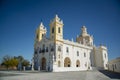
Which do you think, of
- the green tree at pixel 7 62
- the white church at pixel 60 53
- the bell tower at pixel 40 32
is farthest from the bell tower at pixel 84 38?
the green tree at pixel 7 62

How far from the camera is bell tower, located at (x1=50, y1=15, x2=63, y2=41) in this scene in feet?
106

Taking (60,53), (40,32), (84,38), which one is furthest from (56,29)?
(84,38)

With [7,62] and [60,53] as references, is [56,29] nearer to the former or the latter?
[60,53]

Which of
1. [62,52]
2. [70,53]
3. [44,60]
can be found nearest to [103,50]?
[70,53]

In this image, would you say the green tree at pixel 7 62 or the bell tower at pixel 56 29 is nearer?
the bell tower at pixel 56 29

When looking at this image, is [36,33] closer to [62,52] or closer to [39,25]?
[39,25]

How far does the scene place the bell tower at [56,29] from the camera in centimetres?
3243

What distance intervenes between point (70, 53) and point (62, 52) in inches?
135

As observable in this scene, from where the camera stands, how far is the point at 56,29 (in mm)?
32875

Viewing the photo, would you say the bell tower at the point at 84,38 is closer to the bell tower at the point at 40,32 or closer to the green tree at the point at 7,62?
the bell tower at the point at 40,32

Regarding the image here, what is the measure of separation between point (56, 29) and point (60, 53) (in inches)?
244

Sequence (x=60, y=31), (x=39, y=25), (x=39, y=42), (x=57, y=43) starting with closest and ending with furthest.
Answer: (x=57, y=43), (x=60, y=31), (x=39, y=42), (x=39, y=25)

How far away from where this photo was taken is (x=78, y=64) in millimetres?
38562

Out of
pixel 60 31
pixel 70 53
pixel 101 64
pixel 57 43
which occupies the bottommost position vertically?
pixel 101 64
